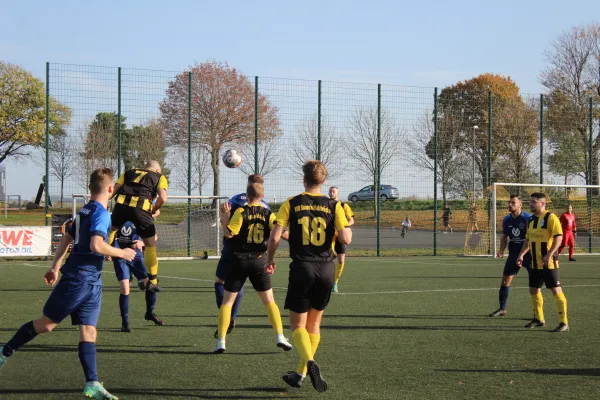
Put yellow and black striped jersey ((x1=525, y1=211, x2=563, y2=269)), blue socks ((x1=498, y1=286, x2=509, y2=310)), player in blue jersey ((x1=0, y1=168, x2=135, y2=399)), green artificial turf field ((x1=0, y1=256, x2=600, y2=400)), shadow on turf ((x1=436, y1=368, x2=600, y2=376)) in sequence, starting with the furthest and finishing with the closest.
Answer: blue socks ((x1=498, y1=286, x2=509, y2=310))
yellow and black striped jersey ((x1=525, y1=211, x2=563, y2=269))
shadow on turf ((x1=436, y1=368, x2=600, y2=376))
green artificial turf field ((x1=0, y1=256, x2=600, y2=400))
player in blue jersey ((x1=0, y1=168, x2=135, y2=399))

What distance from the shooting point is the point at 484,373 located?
24.2 feet

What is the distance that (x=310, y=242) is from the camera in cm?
684

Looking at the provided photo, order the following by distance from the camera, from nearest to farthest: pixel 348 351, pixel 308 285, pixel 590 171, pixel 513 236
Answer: pixel 308 285, pixel 348 351, pixel 513 236, pixel 590 171

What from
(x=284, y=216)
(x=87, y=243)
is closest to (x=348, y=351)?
(x=284, y=216)

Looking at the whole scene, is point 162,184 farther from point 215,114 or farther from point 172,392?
point 215,114

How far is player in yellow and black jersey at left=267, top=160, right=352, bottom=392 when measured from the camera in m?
6.81

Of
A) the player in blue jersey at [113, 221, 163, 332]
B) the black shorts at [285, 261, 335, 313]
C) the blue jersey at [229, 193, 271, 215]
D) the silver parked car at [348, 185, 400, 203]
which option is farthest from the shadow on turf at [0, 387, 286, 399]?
the silver parked car at [348, 185, 400, 203]

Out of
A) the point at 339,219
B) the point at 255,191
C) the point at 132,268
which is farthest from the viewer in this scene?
the point at 132,268

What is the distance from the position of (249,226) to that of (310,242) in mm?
1668

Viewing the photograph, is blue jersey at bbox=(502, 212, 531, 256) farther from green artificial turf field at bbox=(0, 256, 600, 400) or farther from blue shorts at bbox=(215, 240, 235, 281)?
blue shorts at bbox=(215, 240, 235, 281)

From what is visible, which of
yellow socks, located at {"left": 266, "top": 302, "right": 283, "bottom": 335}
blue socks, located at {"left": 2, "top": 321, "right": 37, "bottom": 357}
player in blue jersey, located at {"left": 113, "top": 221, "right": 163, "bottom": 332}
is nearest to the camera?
blue socks, located at {"left": 2, "top": 321, "right": 37, "bottom": 357}

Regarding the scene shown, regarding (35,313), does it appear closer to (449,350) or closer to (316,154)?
(449,350)

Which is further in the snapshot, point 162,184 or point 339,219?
point 162,184

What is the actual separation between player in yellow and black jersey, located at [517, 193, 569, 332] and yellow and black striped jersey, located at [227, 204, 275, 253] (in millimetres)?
4321
